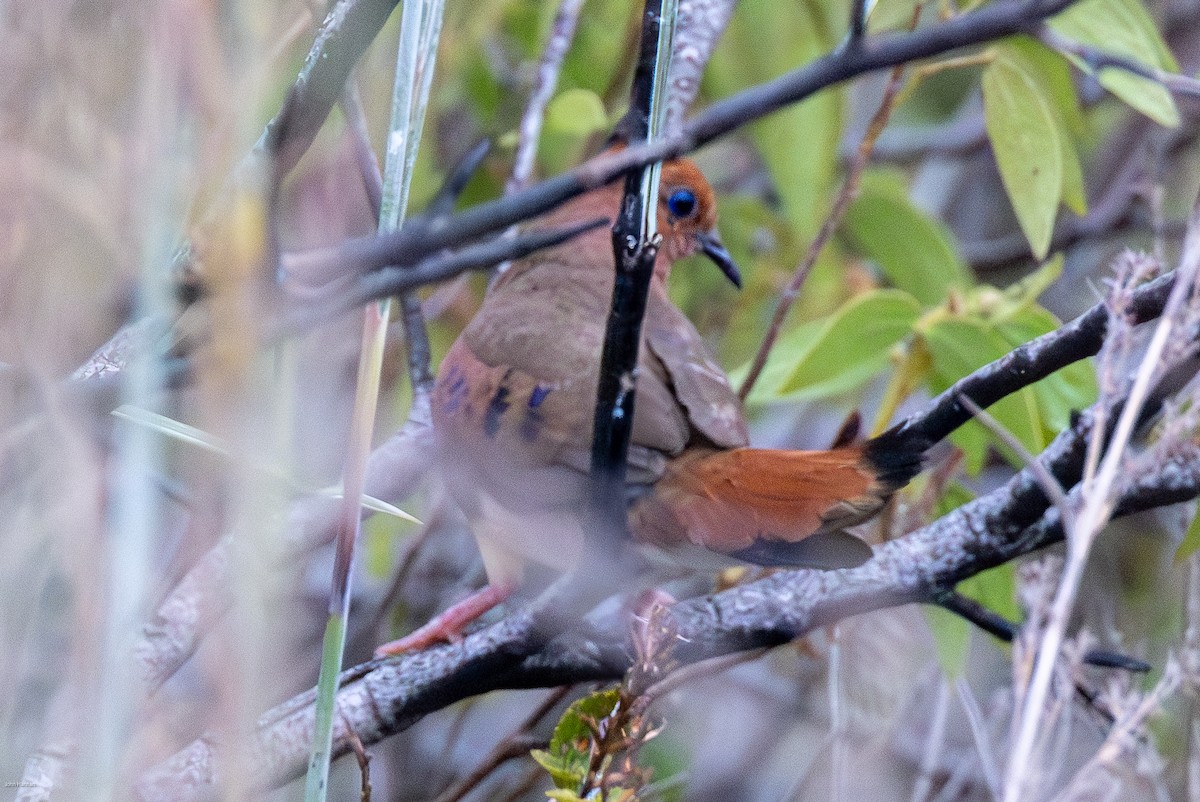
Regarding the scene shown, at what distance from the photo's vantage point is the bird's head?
2.63m

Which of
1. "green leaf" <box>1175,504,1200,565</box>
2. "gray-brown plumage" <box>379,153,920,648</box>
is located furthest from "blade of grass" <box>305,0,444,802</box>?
"green leaf" <box>1175,504,1200,565</box>

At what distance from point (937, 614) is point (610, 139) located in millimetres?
1123

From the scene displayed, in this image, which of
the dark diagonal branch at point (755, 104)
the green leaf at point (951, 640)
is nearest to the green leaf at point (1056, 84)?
the green leaf at point (951, 640)

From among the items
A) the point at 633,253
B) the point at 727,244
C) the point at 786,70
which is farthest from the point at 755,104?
the point at 727,244

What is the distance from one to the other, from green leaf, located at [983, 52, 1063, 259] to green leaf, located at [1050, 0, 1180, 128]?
105mm

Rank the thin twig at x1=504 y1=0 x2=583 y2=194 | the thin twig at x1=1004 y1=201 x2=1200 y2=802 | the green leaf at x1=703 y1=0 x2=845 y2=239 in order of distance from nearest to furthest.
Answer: the thin twig at x1=1004 y1=201 x2=1200 y2=802 < the thin twig at x1=504 y1=0 x2=583 y2=194 < the green leaf at x1=703 y1=0 x2=845 y2=239

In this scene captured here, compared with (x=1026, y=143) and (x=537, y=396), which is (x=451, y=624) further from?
(x=1026, y=143)

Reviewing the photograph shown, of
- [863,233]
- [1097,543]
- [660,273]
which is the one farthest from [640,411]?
[1097,543]

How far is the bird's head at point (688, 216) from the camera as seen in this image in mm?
2635

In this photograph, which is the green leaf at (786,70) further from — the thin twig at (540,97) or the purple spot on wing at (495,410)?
the purple spot on wing at (495,410)

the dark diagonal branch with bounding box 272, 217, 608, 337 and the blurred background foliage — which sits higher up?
the dark diagonal branch with bounding box 272, 217, 608, 337

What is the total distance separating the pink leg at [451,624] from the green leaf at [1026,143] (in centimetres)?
110

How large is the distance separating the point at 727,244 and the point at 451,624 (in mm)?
1541

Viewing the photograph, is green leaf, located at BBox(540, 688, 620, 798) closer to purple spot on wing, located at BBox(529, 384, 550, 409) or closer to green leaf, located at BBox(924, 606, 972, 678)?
purple spot on wing, located at BBox(529, 384, 550, 409)
